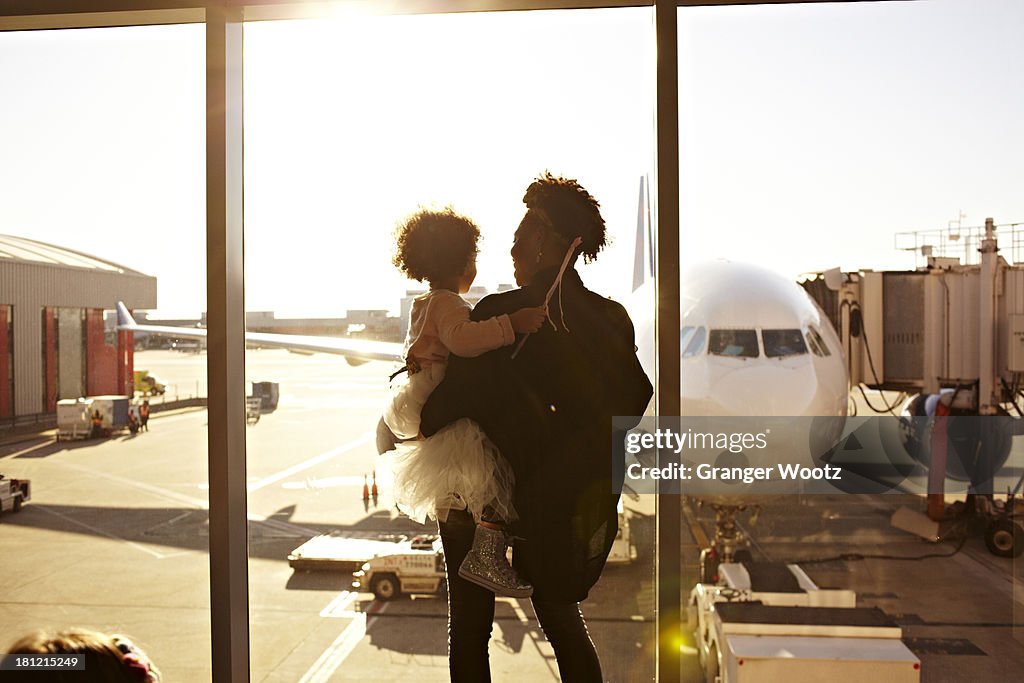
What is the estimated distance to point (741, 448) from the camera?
7332mm

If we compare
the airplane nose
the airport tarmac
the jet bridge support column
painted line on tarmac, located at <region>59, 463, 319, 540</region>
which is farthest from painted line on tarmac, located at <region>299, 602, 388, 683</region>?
the jet bridge support column

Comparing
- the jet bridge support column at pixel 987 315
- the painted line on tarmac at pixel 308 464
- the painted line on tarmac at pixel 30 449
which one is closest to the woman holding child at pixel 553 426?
the jet bridge support column at pixel 987 315

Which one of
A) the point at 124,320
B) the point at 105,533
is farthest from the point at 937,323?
the point at 124,320

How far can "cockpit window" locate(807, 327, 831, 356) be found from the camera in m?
7.96

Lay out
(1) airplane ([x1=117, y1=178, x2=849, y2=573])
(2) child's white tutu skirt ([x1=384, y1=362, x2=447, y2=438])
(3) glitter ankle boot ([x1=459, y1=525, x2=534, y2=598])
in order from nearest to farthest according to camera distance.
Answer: (3) glitter ankle boot ([x1=459, y1=525, x2=534, y2=598]) < (2) child's white tutu skirt ([x1=384, y1=362, x2=447, y2=438]) < (1) airplane ([x1=117, y1=178, x2=849, y2=573])

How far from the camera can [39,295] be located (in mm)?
14219

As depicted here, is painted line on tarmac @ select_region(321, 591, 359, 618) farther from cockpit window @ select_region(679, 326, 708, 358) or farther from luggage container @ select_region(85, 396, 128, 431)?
luggage container @ select_region(85, 396, 128, 431)

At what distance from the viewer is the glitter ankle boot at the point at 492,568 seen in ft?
6.46

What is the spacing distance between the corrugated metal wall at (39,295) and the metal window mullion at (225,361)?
12.6 meters

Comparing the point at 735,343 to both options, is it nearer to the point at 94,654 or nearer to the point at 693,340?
the point at 693,340

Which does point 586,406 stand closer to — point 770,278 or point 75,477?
point 770,278

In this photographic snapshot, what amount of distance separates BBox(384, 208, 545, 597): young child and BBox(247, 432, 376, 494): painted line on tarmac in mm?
15128

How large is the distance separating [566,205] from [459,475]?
2.56ft

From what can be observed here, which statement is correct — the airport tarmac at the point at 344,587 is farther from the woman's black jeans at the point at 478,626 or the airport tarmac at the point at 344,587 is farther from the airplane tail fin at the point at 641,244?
the airplane tail fin at the point at 641,244
